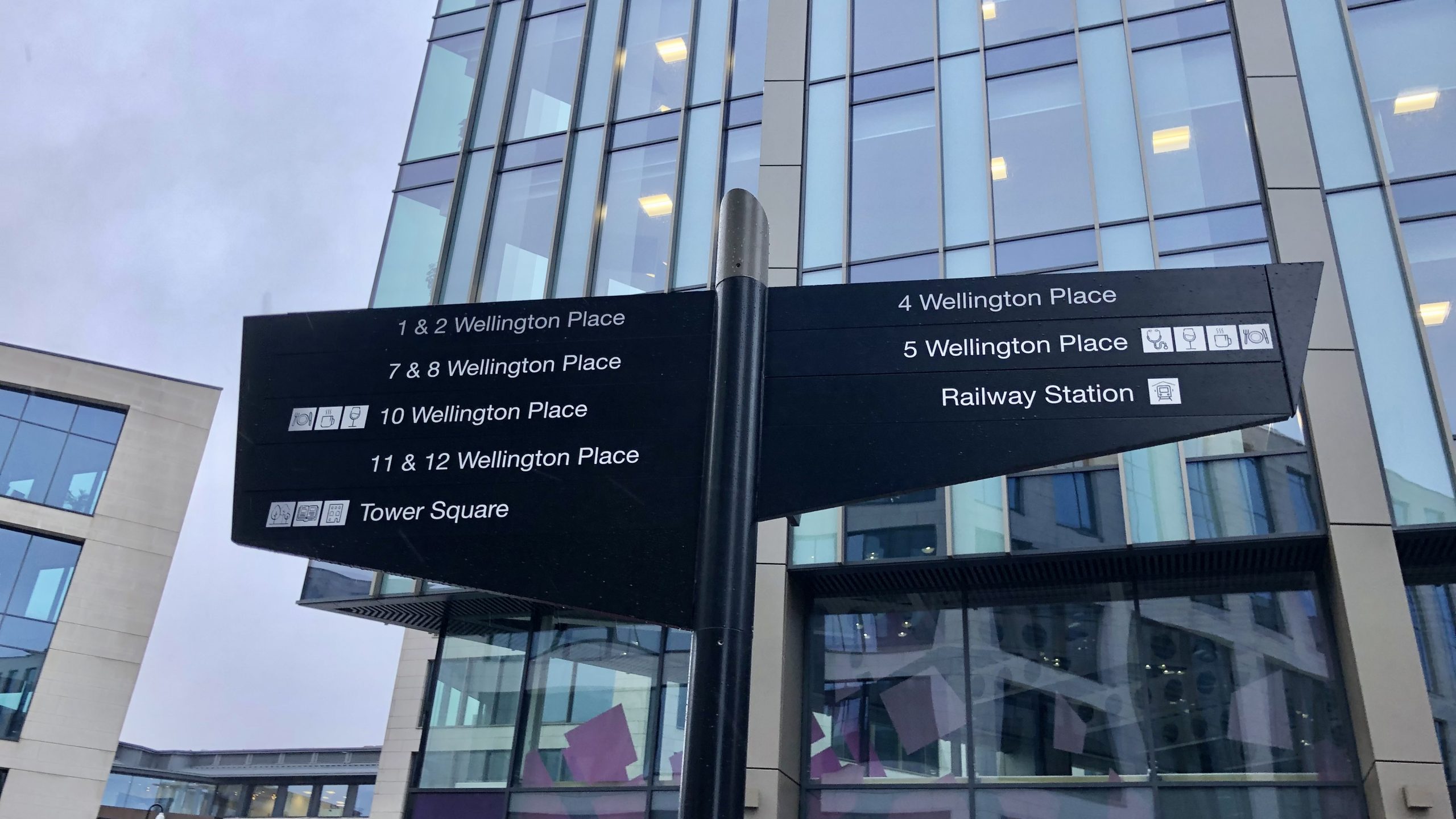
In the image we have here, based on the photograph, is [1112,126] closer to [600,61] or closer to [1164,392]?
[600,61]

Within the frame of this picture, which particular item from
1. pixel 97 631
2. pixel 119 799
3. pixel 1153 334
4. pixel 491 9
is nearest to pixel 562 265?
pixel 491 9

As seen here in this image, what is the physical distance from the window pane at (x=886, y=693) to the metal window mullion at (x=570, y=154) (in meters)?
6.33

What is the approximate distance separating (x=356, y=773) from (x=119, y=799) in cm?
1267

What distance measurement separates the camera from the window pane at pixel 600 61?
18.0m

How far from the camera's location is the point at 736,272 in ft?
11.7

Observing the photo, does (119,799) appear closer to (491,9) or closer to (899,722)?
(491,9)

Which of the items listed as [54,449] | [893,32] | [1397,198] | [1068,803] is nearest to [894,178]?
[893,32]

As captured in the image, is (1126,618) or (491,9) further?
(491,9)

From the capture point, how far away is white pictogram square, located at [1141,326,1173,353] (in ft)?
10.9

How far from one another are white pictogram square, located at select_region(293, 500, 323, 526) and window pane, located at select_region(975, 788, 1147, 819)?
33.7 feet

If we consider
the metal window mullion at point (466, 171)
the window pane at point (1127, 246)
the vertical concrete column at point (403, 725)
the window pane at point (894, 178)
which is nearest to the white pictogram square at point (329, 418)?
the window pane at point (1127, 246)

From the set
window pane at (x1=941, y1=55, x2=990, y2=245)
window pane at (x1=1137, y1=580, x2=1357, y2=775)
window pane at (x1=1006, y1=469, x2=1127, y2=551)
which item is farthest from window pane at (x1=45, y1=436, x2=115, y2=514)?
window pane at (x1=1137, y1=580, x2=1357, y2=775)

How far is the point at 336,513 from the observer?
11.6 feet

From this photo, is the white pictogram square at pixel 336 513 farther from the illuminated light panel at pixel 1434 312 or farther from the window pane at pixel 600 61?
the window pane at pixel 600 61
